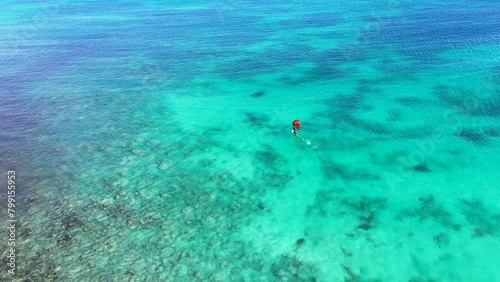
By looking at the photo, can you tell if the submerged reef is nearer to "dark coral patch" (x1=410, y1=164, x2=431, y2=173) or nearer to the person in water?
"dark coral patch" (x1=410, y1=164, x2=431, y2=173)

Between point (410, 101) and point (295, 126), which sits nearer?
point (295, 126)

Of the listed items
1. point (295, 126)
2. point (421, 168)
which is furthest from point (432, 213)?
point (295, 126)

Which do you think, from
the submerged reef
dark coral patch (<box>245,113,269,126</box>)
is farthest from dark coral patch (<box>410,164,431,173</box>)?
dark coral patch (<box>245,113,269,126</box>)

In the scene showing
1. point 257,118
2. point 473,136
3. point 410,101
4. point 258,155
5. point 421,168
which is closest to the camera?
point 421,168

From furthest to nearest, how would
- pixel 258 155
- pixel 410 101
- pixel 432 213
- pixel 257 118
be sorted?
pixel 410 101 → pixel 257 118 → pixel 258 155 → pixel 432 213

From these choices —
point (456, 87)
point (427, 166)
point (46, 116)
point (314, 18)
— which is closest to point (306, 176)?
point (427, 166)

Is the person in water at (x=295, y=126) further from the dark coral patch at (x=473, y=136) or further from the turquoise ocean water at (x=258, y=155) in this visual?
the dark coral patch at (x=473, y=136)

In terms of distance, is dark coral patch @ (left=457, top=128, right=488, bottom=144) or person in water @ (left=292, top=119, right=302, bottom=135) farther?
person in water @ (left=292, top=119, right=302, bottom=135)


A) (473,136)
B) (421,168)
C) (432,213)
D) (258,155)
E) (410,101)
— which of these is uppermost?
(473,136)

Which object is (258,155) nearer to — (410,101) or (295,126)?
(295,126)
